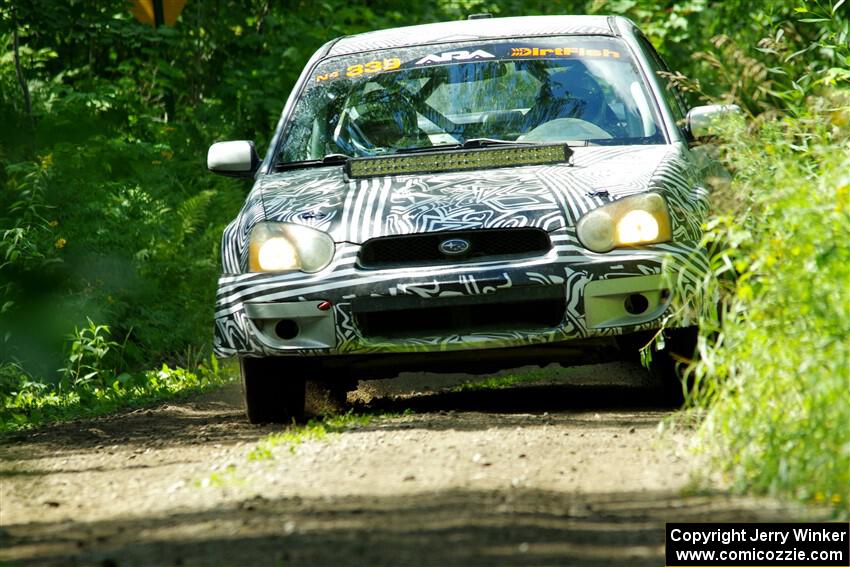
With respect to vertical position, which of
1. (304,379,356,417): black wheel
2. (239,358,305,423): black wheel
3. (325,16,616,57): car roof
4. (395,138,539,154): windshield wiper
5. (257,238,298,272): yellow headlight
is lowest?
(304,379,356,417): black wheel

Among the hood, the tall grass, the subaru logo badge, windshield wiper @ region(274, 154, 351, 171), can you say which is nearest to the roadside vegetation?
the tall grass

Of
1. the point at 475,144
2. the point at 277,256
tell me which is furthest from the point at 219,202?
the point at 277,256

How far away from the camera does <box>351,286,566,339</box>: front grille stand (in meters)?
6.14

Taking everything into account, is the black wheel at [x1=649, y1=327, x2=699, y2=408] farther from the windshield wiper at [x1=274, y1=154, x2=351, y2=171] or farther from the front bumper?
the windshield wiper at [x1=274, y1=154, x2=351, y2=171]

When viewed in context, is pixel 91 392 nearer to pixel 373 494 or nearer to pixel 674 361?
pixel 674 361

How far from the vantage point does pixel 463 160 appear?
6.76m

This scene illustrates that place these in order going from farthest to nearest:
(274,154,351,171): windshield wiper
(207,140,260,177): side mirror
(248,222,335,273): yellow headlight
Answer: (207,140,260,177): side mirror < (274,154,351,171): windshield wiper < (248,222,335,273): yellow headlight

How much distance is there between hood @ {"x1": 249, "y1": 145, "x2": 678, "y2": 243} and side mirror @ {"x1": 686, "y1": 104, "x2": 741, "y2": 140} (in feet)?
0.47

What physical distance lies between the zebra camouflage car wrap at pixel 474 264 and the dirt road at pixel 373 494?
40cm

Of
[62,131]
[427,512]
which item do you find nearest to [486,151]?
[427,512]

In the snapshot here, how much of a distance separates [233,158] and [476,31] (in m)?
1.52

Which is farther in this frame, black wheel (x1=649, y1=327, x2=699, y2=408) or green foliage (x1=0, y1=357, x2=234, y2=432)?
green foliage (x1=0, y1=357, x2=234, y2=432)

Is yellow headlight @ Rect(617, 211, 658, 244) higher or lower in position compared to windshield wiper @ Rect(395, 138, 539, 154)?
lower

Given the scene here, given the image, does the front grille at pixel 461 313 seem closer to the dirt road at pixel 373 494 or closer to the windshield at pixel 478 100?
the dirt road at pixel 373 494
